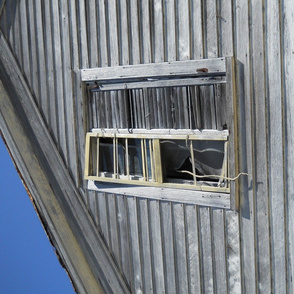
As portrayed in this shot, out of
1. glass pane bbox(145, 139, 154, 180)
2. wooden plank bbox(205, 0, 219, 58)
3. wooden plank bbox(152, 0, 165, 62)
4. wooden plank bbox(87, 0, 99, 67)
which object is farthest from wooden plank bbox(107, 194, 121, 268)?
wooden plank bbox(205, 0, 219, 58)

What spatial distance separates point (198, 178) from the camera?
179 inches

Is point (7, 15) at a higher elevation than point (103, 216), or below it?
higher

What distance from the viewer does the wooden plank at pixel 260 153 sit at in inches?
155

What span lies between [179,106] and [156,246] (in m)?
1.37

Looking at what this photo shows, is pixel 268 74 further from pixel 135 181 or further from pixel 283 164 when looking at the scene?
pixel 135 181

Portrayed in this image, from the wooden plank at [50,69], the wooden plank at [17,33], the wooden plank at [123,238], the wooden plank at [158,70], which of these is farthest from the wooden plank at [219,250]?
the wooden plank at [17,33]

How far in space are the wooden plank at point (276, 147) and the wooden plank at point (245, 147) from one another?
0.58ft

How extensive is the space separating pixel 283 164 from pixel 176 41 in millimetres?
1395

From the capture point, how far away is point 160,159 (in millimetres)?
4676

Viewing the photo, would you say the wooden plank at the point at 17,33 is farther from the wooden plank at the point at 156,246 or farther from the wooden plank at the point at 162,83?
the wooden plank at the point at 156,246

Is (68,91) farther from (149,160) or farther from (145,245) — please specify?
(145,245)

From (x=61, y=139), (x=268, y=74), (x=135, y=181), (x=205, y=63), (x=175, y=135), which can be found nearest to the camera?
(x=268, y=74)

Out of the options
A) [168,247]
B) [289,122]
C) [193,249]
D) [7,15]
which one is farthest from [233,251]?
[7,15]

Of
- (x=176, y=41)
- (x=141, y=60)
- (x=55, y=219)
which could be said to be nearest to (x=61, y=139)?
(x=55, y=219)
